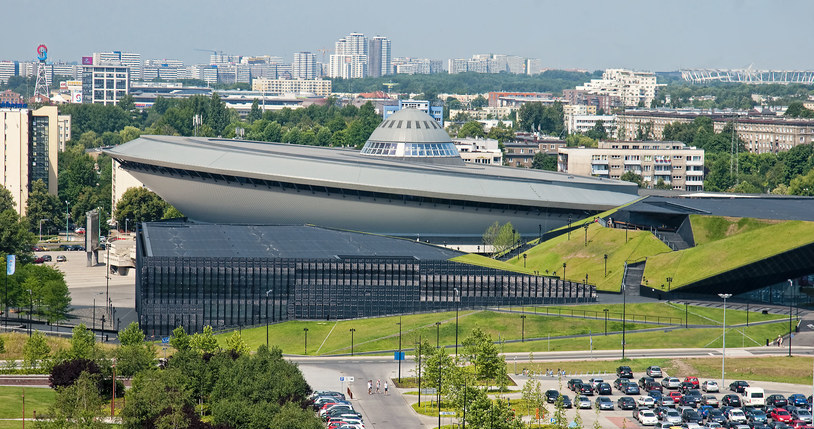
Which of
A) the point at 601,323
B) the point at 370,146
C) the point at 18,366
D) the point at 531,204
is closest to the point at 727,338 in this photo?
the point at 601,323

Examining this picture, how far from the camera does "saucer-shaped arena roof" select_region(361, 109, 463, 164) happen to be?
172 meters

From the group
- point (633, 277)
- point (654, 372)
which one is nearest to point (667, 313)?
point (633, 277)

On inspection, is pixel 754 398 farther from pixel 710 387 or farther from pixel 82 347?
pixel 82 347

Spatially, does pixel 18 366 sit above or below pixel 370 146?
below

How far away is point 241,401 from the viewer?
244 feet

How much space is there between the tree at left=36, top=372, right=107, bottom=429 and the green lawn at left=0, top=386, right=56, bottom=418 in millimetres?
2192

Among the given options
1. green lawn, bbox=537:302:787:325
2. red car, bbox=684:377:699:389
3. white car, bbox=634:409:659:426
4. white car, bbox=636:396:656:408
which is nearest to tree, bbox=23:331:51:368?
white car, bbox=636:396:656:408

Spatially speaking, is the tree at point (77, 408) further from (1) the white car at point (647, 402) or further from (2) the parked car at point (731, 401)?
(2) the parked car at point (731, 401)

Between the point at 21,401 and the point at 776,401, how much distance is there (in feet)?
165

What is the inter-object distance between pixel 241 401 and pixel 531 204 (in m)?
79.6

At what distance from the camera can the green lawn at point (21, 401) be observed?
77.4m

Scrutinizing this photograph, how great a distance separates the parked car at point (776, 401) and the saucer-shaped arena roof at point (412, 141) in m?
89.8

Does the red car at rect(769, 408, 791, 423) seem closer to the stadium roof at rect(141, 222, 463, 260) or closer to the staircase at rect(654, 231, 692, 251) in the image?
the stadium roof at rect(141, 222, 463, 260)

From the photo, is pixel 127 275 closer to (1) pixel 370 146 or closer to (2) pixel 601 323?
(1) pixel 370 146
